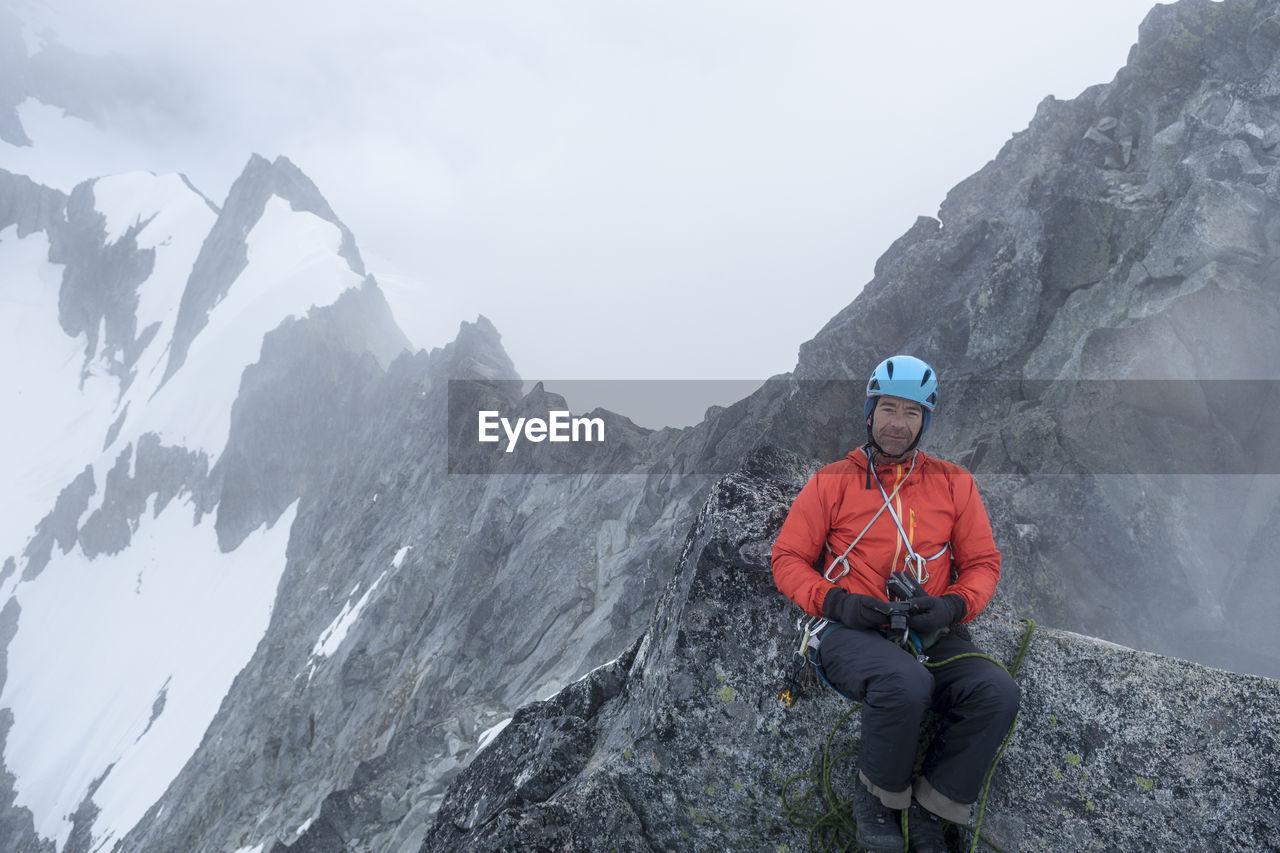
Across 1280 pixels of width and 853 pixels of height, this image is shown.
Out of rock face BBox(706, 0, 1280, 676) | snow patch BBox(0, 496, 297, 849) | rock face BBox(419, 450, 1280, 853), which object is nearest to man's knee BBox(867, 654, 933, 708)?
rock face BBox(419, 450, 1280, 853)

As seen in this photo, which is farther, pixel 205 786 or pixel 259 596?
pixel 259 596

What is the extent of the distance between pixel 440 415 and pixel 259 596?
3194 centimetres

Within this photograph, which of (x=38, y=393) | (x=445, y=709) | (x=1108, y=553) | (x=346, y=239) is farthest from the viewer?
(x=38, y=393)

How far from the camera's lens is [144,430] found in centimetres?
10231

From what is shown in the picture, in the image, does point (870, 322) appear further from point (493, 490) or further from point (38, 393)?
point (38, 393)

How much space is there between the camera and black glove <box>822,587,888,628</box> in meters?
Result: 4.93

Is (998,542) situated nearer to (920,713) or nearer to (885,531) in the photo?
(885,531)

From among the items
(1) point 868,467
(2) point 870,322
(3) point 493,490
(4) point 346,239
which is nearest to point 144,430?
(4) point 346,239

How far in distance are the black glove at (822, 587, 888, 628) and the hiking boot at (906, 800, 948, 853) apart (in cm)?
131

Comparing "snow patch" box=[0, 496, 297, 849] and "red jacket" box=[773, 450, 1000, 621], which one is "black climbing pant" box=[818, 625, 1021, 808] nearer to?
"red jacket" box=[773, 450, 1000, 621]

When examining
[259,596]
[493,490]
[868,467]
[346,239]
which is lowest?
[259,596]

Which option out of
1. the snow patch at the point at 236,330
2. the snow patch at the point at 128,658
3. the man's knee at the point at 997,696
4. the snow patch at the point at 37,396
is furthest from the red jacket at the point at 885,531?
the snow patch at the point at 37,396

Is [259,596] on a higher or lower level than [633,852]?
lower

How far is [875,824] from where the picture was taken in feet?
15.7
